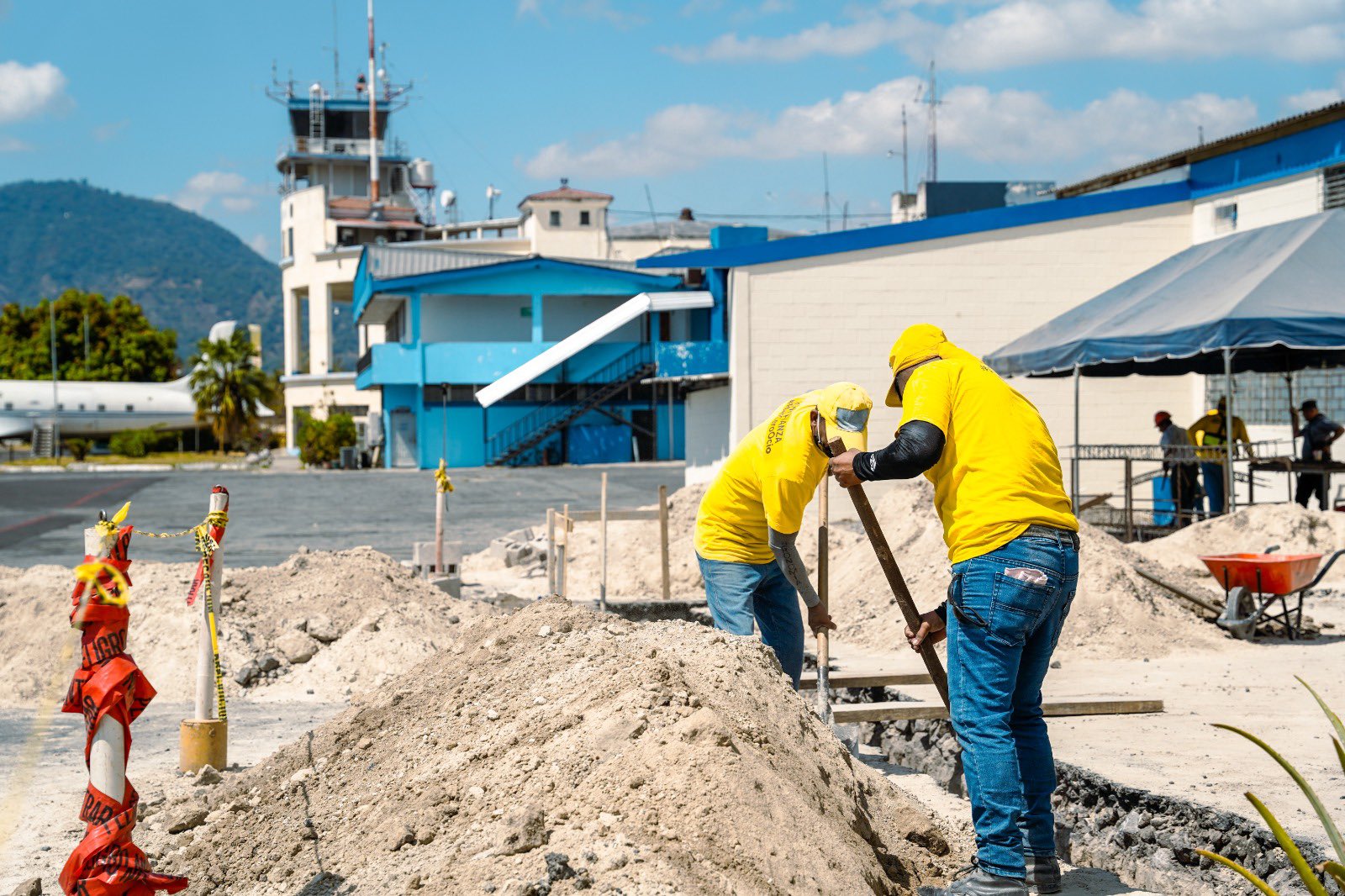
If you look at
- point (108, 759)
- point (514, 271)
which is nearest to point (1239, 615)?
point (108, 759)

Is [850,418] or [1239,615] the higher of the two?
[850,418]

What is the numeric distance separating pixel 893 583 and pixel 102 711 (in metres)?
2.72

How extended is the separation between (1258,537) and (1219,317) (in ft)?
8.12

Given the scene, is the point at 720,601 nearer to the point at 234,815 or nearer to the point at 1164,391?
the point at 234,815

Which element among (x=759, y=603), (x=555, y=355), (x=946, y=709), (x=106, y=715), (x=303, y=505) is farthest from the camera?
(x=303, y=505)

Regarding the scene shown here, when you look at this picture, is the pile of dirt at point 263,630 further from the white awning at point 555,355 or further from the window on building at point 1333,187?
the window on building at point 1333,187

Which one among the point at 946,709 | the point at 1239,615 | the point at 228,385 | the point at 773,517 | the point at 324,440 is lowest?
the point at 1239,615

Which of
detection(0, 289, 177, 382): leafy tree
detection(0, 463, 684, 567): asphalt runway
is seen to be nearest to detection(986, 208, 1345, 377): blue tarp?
detection(0, 463, 684, 567): asphalt runway

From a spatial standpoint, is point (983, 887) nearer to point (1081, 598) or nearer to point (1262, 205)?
point (1081, 598)

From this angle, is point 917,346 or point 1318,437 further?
point 1318,437

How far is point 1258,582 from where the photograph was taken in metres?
9.65

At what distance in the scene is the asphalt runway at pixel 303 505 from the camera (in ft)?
64.9

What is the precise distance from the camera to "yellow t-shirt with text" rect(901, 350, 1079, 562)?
13.9ft

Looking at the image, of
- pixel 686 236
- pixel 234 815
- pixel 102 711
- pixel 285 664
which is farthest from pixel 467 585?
pixel 686 236
